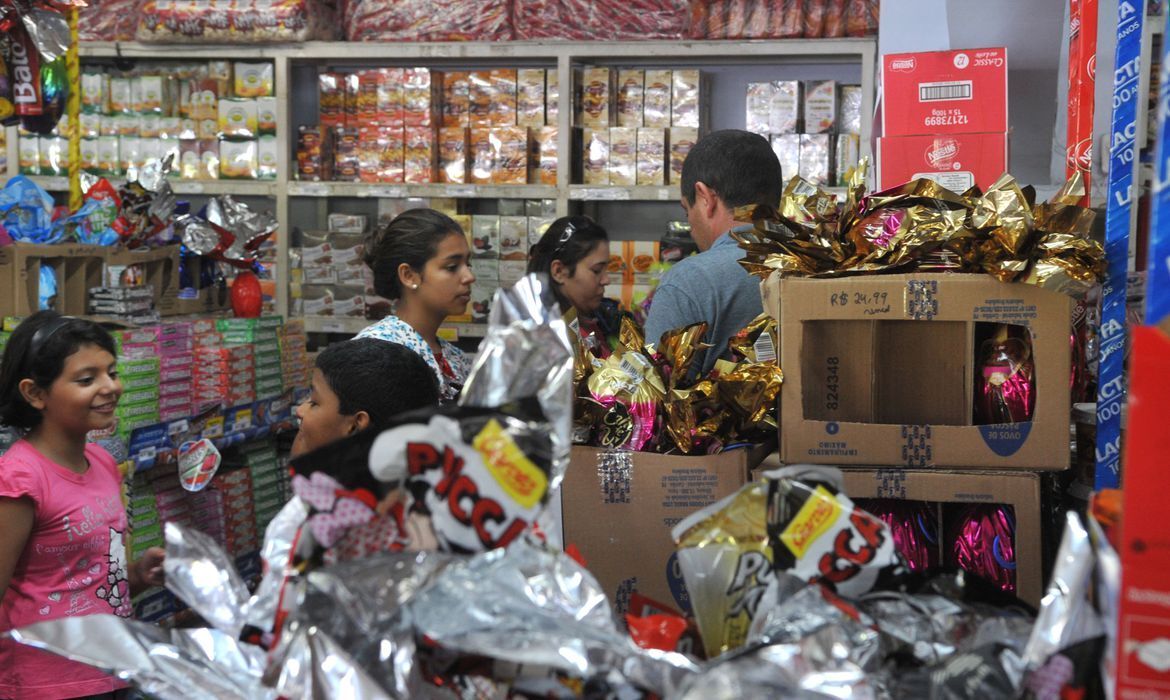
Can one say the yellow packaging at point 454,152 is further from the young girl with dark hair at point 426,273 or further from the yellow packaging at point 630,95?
the young girl with dark hair at point 426,273

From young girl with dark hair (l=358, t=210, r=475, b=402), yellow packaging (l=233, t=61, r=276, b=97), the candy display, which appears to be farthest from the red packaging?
A: yellow packaging (l=233, t=61, r=276, b=97)

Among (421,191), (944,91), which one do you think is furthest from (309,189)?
(944,91)

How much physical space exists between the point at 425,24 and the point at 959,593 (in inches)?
168

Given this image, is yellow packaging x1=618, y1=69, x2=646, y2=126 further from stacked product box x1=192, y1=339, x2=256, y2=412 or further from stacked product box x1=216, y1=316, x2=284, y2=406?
stacked product box x1=192, y1=339, x2=256, y2=412

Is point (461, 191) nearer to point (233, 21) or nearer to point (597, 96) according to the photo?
point (597, 96)

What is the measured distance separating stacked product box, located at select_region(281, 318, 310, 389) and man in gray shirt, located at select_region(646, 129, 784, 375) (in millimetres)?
2054

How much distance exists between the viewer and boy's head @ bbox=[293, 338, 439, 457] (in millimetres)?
2059

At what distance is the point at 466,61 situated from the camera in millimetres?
5195

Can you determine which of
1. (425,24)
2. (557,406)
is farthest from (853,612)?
(425,24)

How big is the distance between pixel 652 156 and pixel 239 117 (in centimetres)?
184

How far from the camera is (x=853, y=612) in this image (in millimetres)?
1094

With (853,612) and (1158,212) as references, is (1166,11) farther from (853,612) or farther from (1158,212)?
(853,612)

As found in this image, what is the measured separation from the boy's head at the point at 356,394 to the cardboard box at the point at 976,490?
79 cm

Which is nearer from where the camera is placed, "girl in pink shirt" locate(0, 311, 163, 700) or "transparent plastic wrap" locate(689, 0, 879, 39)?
"girl in pink shirt" locate(0, 311, 163, 700)
